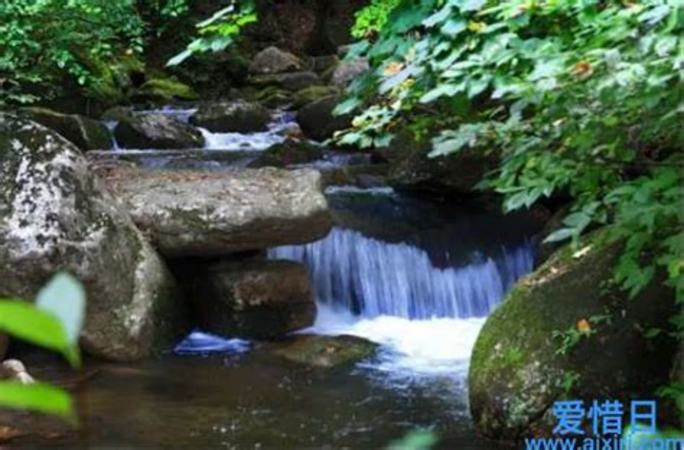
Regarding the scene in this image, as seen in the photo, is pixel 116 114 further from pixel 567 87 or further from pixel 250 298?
pixel 567 87

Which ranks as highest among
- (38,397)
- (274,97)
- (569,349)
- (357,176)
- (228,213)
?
(274,97)

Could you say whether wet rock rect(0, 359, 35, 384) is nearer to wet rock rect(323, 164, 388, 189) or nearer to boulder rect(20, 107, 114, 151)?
wet rock rect(323, 164, 388, 189)

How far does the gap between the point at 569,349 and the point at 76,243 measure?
3.51m

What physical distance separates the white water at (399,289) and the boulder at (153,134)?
169 inches

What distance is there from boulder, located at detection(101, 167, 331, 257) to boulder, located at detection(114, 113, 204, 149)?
4.62 metres

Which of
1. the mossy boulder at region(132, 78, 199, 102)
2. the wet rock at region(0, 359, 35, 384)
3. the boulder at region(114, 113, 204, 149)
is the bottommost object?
the wet rock at region(0, 359, 35, 384)

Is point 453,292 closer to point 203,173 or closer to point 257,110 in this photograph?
point 203,173

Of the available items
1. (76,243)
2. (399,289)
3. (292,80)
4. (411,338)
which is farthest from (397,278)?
(292,80)

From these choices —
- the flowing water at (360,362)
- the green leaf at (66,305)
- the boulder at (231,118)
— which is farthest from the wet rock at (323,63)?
the green leaf at (66,305)

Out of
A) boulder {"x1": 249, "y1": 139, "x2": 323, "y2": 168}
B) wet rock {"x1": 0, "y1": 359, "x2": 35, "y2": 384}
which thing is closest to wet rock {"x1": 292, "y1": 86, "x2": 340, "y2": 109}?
boulder {"x1": 249, "y1": 139, "x2": 323, "y2": 168}

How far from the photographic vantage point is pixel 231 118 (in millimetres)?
12688

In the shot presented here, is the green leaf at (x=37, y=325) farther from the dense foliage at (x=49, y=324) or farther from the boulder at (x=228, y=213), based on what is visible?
the boulder at (x=228, y=213)

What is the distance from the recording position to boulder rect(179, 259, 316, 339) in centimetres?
677

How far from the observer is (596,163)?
8.15 ft
